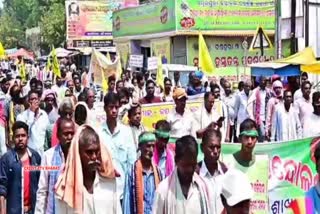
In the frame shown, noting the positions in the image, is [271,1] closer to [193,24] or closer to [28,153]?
[193,24]

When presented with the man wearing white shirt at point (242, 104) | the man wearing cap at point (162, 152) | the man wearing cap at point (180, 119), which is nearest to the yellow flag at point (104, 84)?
the man wearing white shirt at point (242, 104)

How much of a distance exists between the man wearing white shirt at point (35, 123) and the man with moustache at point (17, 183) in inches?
82.1

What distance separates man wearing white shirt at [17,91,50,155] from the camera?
354 inches

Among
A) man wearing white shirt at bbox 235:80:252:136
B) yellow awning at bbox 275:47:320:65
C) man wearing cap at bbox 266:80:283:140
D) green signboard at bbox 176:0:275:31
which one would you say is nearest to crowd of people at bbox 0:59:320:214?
man wearing cap at bbox 266:80:283:140

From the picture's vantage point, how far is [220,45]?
26812 mm

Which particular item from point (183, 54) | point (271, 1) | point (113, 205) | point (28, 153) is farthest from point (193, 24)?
point (113, 205)

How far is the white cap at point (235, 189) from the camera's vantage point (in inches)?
153

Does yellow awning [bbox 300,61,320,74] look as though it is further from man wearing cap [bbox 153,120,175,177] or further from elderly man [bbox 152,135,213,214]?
elderly man [bbox 152,135,213,214]

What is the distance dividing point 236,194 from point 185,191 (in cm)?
112

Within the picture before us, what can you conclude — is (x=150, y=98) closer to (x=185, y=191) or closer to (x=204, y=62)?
(x=204, y=62)

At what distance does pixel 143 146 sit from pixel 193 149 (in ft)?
3.91

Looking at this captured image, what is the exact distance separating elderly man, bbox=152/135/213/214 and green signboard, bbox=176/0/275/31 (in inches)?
820

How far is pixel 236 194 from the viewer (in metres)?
3.90

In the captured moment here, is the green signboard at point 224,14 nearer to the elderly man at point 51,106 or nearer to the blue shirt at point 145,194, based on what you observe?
the elderly man at point 51,106
